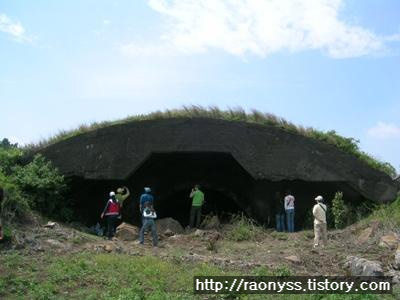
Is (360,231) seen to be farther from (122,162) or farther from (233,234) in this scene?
(122,162)

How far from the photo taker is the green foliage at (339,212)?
40.1 feet

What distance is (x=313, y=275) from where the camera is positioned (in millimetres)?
7898

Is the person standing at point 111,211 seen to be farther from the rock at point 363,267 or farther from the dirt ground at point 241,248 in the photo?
the rock at point 363,267

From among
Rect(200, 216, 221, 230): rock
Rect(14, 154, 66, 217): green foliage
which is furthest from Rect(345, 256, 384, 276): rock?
Rect(14, 154, 66, 217): green foliage

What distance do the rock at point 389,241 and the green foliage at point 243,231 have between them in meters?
2.79

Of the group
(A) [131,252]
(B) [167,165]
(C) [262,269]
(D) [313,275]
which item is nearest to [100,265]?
(A) [131,252]

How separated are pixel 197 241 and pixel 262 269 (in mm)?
3152

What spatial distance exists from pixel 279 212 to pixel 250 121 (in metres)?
2.38

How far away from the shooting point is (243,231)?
11508mm

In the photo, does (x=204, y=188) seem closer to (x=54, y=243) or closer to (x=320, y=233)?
(x=320, y=233)

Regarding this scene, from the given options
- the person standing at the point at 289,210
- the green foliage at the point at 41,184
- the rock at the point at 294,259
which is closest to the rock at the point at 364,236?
the rock at the point at 294,259

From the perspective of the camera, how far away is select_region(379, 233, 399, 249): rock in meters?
9.31

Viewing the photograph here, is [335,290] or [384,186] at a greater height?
[384,186]

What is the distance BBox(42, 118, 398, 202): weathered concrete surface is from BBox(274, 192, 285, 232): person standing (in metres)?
0.89
